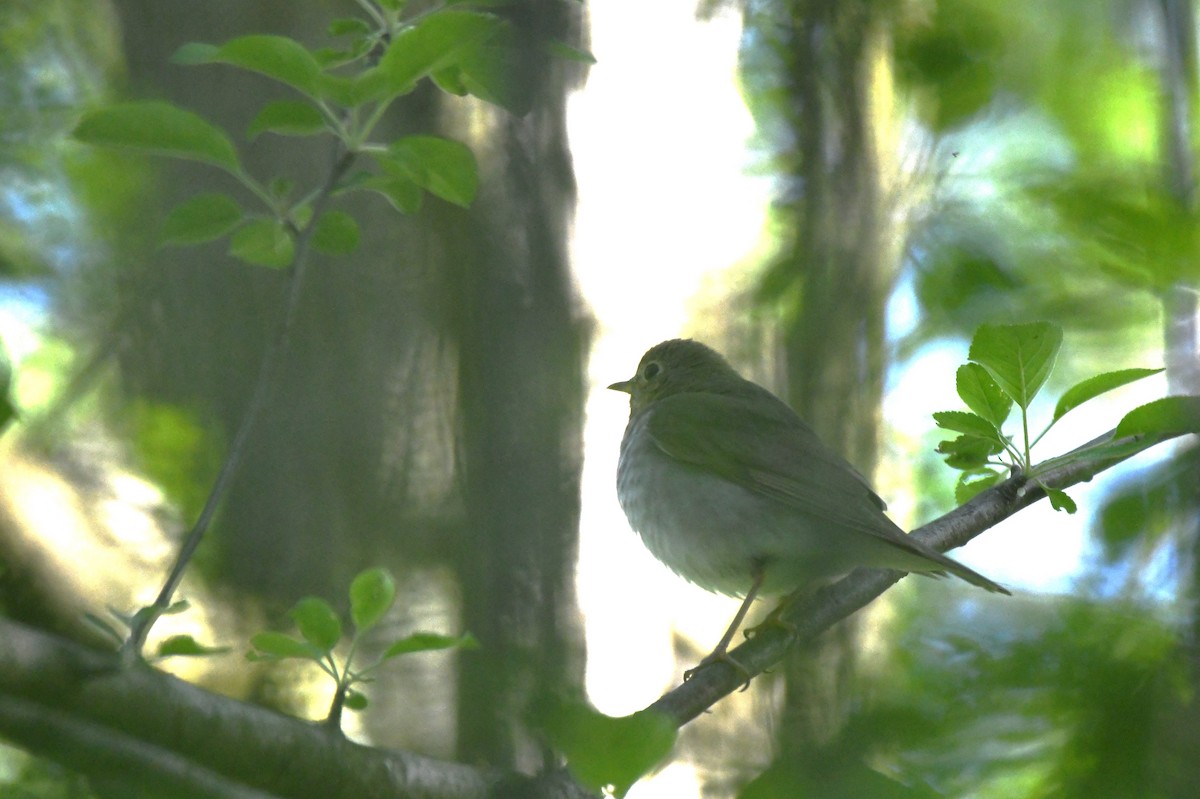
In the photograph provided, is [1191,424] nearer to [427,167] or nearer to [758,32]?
[427,167]

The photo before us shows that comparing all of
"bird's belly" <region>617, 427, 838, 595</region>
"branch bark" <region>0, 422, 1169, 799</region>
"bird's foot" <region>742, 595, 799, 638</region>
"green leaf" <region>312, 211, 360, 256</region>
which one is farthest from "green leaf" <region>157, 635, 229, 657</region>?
"bird's belly" <region>617, 427, 838, 595</region>

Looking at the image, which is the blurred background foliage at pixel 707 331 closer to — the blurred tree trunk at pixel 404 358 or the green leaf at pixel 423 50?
the blurred tree trunk at pixel 404 358

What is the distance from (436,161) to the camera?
1849 mm

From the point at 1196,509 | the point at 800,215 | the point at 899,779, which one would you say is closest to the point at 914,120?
the point at 800,215

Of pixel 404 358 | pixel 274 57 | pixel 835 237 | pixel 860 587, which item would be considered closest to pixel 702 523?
pixel 860 587

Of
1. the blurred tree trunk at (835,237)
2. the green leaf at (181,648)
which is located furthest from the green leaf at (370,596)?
the blurred tree trunk at (835,237)

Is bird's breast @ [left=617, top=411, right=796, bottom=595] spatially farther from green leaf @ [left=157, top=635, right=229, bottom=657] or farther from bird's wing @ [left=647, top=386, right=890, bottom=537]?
green leaf @ [left=157, top=635, right=229, bottom=657]

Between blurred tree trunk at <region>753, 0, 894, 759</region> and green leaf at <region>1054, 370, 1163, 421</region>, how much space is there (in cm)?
64

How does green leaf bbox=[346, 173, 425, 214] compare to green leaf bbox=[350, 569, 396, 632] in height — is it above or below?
above

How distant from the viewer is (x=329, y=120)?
1791 millimetres

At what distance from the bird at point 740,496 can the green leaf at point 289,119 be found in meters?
1.93

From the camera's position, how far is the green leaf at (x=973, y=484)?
104 inches

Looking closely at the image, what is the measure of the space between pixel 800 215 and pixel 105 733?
86.4 inches

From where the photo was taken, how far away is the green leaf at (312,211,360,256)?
7.02 ft
